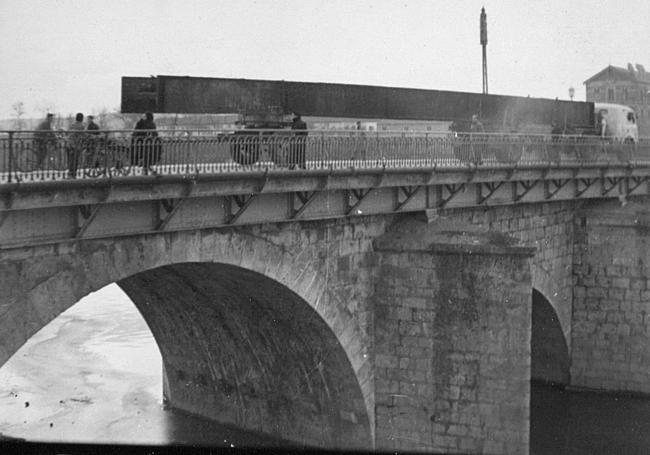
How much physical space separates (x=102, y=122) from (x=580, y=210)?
18.3 meters

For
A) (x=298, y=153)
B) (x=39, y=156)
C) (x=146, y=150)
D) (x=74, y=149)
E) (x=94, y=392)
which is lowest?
(x=94, y=392)

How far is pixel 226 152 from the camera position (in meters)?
16.8

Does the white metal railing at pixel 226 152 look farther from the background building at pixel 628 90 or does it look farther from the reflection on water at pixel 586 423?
the background building at pixel 628 90

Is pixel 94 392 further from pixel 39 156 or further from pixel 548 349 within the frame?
pixel 39 156

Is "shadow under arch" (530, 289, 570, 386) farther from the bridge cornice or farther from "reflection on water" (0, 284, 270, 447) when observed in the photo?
"reflection on water" (0, 284, 270, 447)

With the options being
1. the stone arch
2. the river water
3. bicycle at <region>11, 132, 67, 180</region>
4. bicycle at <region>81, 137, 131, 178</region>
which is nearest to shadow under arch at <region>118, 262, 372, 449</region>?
the stone arch

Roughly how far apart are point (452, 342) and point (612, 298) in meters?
12.8

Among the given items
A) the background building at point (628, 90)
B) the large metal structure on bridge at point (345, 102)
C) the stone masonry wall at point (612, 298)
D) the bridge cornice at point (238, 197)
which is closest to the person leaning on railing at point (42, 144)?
the bridge cornice at point (238, 197)

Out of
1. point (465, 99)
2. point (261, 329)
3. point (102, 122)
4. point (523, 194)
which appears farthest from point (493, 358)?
point (465, 99)

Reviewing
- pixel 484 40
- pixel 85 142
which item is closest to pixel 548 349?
pixel 484 40

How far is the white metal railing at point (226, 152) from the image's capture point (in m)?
13.7

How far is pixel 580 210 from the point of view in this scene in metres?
32.8

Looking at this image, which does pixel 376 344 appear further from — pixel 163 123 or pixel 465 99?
pixel 465 99

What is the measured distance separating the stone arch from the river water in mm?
4560
